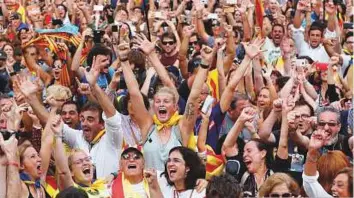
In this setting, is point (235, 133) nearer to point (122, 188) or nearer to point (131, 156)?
point (131, 156)

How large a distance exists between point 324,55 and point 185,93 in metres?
2.98

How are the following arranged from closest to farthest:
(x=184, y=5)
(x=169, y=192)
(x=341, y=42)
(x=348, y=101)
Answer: (x=169, y=192)
(x=348, y=101)
(x=341, y=42)
(x=184, y=5)

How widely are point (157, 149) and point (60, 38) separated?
4.70 meters

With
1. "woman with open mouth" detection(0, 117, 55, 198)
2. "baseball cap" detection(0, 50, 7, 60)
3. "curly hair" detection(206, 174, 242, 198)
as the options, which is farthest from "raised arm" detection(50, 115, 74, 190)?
"baseball cap" detection(0, 50, 7, 60)

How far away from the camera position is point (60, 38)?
12.3 meters

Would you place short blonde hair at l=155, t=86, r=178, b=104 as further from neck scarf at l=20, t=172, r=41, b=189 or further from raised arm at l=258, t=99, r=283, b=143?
neck scarf at l=20, t=172, r=41, b=189

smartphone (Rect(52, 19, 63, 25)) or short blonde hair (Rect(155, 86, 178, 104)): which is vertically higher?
smartphone (Rect(52, 19, 63, 25))

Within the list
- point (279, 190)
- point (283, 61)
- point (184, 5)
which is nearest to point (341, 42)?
point (283, 61)

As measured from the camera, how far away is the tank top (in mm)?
7883

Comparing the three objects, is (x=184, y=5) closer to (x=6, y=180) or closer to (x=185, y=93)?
(x=185, y=93)

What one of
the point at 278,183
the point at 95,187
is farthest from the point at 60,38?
the point at 278,183

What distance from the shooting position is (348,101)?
9703mm

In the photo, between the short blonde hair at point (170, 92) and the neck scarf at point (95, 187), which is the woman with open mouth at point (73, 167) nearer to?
the neck scarf at point (95, 187)

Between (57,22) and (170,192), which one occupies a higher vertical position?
(57,22)
